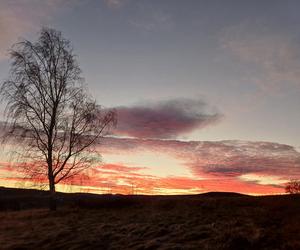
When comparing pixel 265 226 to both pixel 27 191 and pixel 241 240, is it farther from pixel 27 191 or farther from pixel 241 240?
pixel 27 191

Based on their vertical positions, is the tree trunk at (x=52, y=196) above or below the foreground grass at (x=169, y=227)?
above

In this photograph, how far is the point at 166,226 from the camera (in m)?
18.6

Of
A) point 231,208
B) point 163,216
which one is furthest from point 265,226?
point 163,216

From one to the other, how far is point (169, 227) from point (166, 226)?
0.41 metres

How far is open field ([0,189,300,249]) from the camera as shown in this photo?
48.8ft

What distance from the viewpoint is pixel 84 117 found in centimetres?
3247

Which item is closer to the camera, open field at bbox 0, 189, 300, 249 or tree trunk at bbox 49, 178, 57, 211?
open field at bbox 0, 189, 300, 249

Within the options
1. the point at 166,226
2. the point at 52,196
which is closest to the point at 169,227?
the point at 166,226

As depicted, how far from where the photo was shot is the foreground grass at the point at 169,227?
14828mm

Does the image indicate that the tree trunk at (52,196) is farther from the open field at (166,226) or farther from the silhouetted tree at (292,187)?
the silhouetted tree at (292,187)

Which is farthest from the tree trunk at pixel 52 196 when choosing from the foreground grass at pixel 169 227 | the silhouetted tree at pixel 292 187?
the silhouetted tree at pixel 292 187

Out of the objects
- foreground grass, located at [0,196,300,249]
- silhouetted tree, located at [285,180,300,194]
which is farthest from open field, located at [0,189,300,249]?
silhouetted tree, located at [285,180,300,194]

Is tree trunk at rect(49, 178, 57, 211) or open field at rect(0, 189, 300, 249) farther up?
tree trunk at rect(49, 178, 57, 211)

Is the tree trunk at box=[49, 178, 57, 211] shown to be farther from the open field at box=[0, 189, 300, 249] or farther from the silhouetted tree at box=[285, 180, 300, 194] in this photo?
the silhouetted tree at box=[285, 180, 300, 194]
